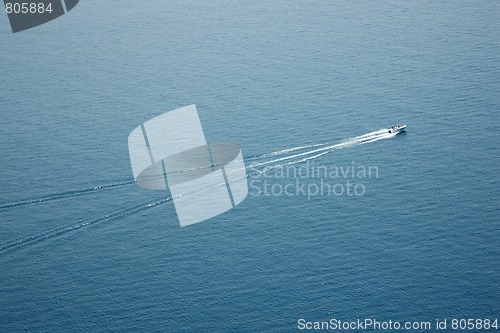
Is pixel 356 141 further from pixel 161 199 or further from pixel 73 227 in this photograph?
pixel 73 227

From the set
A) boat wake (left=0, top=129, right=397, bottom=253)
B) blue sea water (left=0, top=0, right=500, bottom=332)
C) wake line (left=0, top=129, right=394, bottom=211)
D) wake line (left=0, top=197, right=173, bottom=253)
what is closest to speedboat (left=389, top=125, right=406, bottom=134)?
boat wake (left=0, top=129, right=397, bottom=253)

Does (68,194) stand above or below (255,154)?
above

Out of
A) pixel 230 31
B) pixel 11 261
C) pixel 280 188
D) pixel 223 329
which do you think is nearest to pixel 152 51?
pixel 230 31

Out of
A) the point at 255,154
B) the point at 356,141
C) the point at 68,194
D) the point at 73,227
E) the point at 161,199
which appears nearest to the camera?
the point at 73,227

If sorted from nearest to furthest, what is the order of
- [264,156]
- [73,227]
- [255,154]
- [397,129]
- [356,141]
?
[73,227]
[264,156]
[255,154]
[356,141]
[397,129]

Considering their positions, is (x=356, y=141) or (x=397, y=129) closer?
(x=356, y=141)

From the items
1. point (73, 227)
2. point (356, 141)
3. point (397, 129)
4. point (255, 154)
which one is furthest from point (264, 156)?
point (73, 227)

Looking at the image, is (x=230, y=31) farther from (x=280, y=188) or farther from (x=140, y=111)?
(x=280, y=188)

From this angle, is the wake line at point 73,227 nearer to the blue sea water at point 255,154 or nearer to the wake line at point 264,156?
the blue sea water at point 255,154
